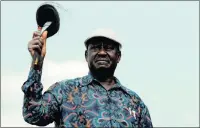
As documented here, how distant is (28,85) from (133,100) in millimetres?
1435

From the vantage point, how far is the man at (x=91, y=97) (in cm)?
654

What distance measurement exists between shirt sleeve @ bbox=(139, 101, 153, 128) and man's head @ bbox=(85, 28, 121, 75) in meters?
0.58

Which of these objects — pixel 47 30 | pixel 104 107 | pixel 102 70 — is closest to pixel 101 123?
pixel 104 107

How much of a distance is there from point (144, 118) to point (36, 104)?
141 centimetres

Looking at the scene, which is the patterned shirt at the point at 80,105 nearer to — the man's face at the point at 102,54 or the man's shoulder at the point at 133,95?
the man's shoulder at the point at 133,95

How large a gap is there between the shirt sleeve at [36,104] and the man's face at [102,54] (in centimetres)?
70

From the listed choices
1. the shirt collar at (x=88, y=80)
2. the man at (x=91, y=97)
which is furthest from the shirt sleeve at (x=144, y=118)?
the shirt collar at (x=88, y=80)

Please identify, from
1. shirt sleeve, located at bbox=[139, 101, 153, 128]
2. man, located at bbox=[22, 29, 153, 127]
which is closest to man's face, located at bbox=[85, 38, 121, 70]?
man, located at bbox=[22, 29, 153, 127]

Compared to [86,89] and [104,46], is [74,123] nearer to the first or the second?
[86,89]

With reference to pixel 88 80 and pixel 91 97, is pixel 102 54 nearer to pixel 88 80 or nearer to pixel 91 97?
pixel 88 80

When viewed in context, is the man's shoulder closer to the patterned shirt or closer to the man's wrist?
the patterned shirt

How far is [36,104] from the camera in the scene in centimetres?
656

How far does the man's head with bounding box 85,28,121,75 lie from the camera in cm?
708

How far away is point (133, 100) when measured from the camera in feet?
23.9
